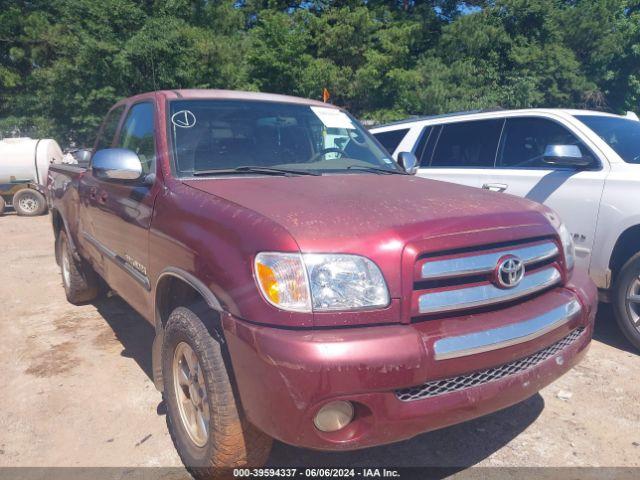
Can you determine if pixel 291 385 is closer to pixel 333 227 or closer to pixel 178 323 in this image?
pixel 333 227

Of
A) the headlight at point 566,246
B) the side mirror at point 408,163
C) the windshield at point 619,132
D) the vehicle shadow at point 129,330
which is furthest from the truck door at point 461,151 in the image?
the vehicle shadow at point 129,330

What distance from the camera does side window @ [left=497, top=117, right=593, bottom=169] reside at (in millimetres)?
4785

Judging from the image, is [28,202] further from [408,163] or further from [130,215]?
[408,163]

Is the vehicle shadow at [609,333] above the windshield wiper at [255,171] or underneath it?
underneath

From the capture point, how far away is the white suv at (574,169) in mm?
4016

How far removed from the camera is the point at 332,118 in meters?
3.85

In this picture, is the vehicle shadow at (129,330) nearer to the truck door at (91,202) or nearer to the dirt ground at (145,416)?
the dirt ground at (145,416)

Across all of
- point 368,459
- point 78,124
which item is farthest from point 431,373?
point 78,124

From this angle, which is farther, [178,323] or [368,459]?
[368,459]

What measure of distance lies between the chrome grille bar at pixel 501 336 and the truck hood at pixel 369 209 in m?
0.38

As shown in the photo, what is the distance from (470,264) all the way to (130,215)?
2.08 metres

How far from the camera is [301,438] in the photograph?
192 centimetres

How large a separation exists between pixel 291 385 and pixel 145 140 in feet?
7.16

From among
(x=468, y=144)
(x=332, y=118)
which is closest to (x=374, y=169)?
(x=332, y=118)
